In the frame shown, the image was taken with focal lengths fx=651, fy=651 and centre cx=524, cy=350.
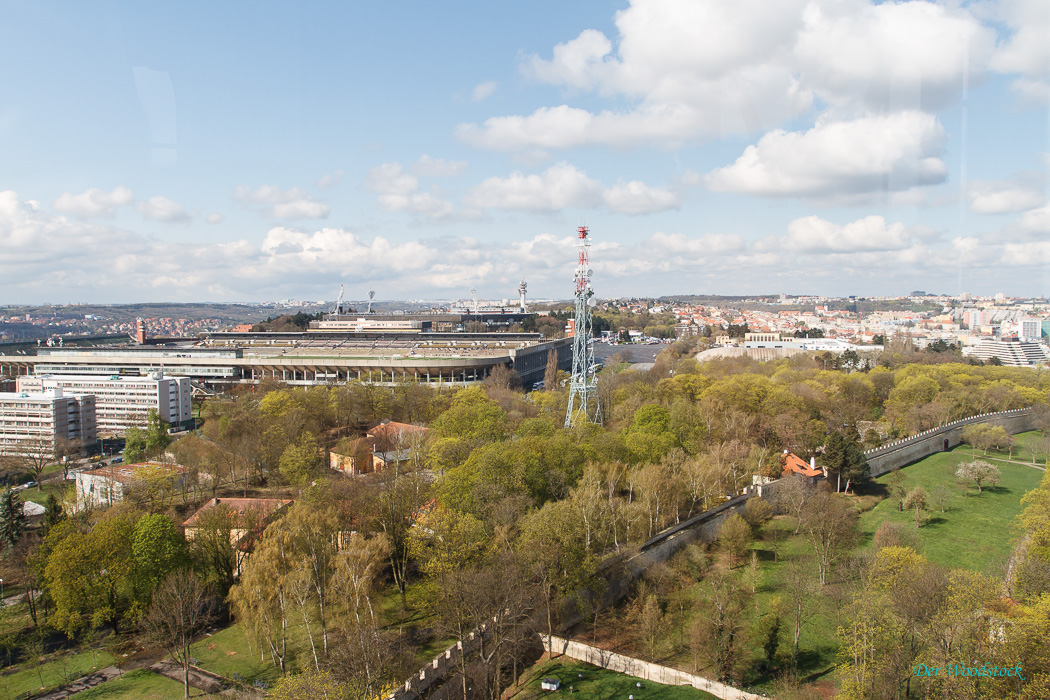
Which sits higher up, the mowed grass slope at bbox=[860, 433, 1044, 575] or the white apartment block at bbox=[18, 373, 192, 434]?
the white apartment block at bbox=[18, 373, 192, 434]

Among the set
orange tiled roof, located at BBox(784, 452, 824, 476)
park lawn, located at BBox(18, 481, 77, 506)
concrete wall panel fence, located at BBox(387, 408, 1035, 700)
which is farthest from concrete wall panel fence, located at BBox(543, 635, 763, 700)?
park lawn, located at BBox(18, 481, 77, 506)

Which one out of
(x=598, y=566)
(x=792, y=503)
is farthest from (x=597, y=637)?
(x=792, y=503)

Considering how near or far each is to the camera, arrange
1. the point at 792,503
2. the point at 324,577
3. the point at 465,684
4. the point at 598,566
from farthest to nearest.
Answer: the point at 792,503 < the point at 598,566 < the point at 324,577 < the point at 465,684

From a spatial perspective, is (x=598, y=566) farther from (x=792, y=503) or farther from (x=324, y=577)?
(x=792, y=503)

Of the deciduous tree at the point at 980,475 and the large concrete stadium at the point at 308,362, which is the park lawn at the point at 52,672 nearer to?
the large concrete stadium at the point at 308,362

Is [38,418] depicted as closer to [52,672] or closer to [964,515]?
[52,672]

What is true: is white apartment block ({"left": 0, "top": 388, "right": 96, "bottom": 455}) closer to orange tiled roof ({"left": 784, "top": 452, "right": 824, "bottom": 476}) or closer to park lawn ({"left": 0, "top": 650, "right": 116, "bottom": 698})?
park lawn ({"left": 0, "top": 650, "right": 116, "bottom": 698})
